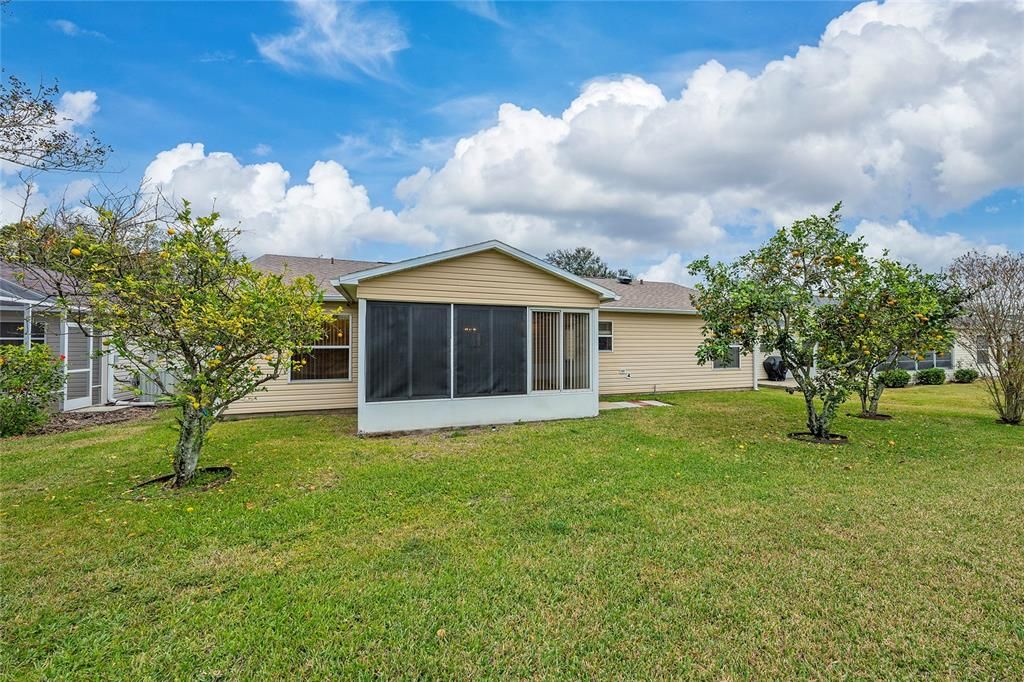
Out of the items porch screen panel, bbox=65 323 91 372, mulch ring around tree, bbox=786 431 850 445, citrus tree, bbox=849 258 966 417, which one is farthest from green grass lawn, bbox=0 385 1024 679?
porch screen panel, bbox=65 323 91 372

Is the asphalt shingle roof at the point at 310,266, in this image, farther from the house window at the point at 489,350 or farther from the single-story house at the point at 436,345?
the house window at the point at 489,350

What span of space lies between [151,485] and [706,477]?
658 cm

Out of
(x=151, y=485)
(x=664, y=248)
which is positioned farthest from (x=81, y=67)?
(x=664, y=248)

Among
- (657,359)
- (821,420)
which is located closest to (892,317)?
(821,420)

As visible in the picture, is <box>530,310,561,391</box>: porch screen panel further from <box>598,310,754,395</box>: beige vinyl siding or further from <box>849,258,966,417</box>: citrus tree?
<box>849,258,966,417</box>: citrus tree

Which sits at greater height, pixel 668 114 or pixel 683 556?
pixel 668 114

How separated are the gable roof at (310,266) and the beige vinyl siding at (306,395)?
191 centimetres

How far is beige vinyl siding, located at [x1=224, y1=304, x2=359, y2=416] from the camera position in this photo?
9.95m

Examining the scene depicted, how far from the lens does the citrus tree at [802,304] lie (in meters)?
7.29

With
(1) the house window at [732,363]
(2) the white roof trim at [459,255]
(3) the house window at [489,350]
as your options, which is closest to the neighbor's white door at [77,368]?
(2) the white roof trim at [459,255]

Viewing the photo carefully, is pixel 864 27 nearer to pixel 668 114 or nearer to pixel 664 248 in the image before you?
pixel 668 114

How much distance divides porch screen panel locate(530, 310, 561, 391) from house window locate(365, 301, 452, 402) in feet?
6.24

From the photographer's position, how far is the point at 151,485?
509cm

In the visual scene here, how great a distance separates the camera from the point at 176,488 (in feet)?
16.4
